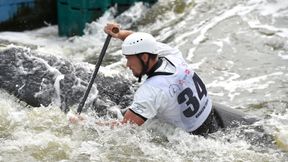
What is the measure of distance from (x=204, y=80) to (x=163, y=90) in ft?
10.8

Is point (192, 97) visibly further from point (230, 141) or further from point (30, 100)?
point (30, 100)

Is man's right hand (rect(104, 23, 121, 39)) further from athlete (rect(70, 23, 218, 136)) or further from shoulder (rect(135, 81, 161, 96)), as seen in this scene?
shoulder (rect(135, 81, 161, 96))

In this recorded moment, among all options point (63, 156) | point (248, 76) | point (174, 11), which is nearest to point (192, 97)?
point (63, 156)

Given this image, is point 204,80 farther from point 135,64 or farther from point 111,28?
point 135,64

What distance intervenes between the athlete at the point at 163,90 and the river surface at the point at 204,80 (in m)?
0.17

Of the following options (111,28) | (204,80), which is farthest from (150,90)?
(204,80)

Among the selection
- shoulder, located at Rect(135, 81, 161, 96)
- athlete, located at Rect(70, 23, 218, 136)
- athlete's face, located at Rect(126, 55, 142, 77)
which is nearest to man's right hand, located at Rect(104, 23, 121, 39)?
athlete, located at Rect(70, 23, 218, 136)

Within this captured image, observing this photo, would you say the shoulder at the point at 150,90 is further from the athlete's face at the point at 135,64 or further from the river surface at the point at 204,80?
the river surface at the point at 204,80

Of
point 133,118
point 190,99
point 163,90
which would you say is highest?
point 163,90

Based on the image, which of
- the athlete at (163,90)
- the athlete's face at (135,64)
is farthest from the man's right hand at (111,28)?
the athlete's face at (135,64)

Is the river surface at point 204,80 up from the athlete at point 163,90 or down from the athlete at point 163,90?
down

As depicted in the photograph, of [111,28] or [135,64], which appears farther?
[111,28]

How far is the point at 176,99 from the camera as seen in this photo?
4484 millimetres

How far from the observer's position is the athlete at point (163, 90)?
439cm
